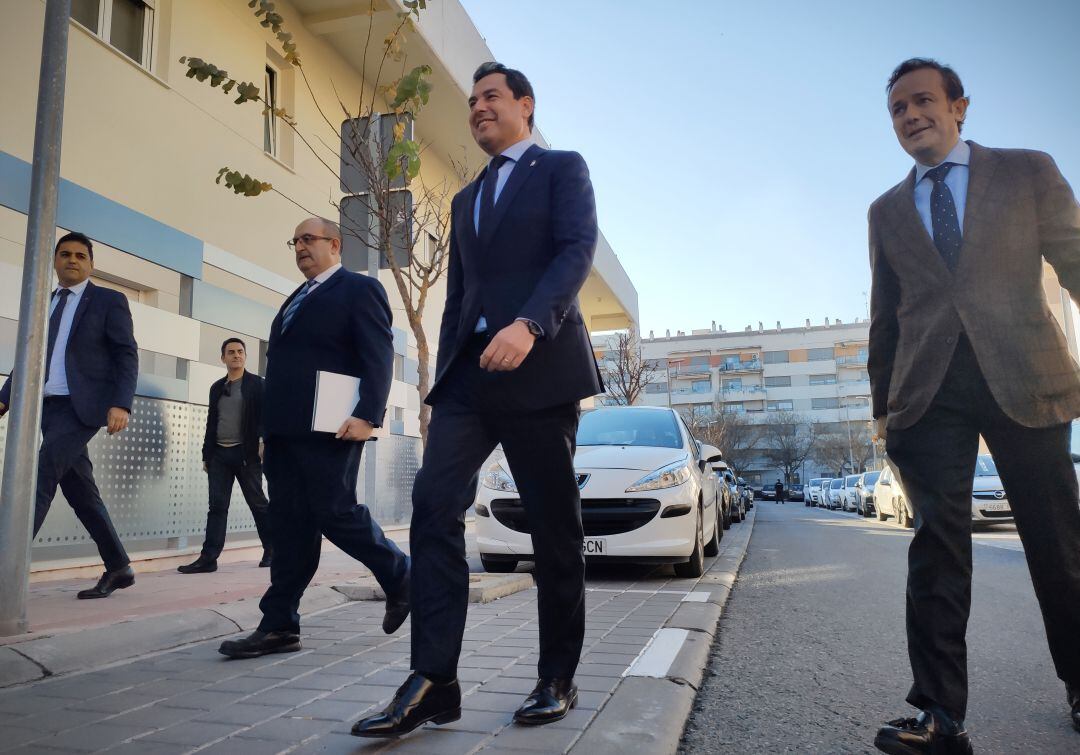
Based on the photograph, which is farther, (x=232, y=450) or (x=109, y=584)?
(x=232, y=450)

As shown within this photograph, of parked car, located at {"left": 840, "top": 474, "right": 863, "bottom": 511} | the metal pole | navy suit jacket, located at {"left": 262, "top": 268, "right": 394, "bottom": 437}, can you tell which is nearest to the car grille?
navy suit jacket, located at {"left": 262, "top": 268, "right": 394, "bottom": 437}

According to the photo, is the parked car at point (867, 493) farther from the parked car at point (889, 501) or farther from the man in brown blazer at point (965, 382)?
the man in brown blazer at point (965, 382)

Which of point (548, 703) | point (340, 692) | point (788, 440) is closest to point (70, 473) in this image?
point (340, 692)

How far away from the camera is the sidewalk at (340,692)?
2.40 meters

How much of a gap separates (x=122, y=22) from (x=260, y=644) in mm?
6870

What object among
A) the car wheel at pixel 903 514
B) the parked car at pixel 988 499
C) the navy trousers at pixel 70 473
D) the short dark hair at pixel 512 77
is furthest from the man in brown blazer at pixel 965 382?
the car wheel at pixel 903 514

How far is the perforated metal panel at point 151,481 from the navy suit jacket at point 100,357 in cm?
193

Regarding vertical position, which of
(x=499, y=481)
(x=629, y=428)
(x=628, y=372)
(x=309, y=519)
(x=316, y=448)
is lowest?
(x=309, y=519)

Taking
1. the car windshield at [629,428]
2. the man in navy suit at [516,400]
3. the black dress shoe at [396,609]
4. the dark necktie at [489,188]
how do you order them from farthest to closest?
the car windshield at [629,428]
the black dress shoe at [396,609]
the dark necktie at [489,188]
the man in navy suit at [516,400]

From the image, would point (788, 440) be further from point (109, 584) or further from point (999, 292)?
point (999, 292)

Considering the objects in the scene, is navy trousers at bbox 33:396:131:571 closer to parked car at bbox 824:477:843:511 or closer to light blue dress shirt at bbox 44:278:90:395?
light blue dress shirt at bbox 44:278:90:395

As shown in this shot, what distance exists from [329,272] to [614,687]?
7.54 feet

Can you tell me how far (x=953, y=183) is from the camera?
8.61ft

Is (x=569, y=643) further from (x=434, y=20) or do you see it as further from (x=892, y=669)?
(x=434, y=20)
